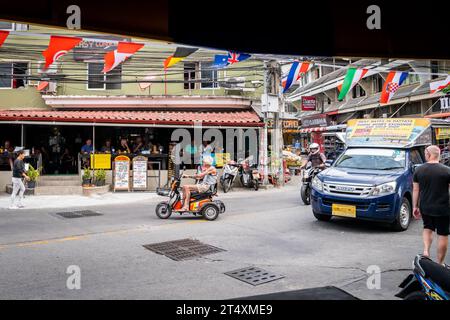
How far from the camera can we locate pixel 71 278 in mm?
5520

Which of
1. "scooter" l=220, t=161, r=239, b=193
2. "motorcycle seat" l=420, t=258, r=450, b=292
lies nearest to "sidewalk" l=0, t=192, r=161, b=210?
"scooter" l=220, t=161, r=239, b=193

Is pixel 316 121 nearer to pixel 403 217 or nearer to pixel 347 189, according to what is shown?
pixel 403 217

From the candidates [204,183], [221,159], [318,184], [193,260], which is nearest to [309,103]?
[221,159]

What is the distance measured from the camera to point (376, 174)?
29.7 feet

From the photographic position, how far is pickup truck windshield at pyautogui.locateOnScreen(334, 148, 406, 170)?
9.55m

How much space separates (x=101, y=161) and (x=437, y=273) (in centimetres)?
1491

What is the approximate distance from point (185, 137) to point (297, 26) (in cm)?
1439

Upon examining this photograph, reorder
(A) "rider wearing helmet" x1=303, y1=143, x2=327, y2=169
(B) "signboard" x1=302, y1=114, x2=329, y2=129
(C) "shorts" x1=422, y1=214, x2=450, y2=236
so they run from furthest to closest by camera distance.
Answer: (B) "signboard" x1=302, y1=114, x2=329, y2=129 → (A) "rider wearing helmet" x1=303, y1=143, x2=327, y2=169 → (C) "shorts" x1=422, y1=214, x2=450, y2=236

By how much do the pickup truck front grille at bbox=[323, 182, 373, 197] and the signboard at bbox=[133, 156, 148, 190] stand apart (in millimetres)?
9370

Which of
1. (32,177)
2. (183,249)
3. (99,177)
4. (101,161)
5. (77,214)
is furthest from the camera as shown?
(101,161)

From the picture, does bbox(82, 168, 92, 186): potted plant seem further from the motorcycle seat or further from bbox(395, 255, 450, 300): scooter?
the motorcycle seat

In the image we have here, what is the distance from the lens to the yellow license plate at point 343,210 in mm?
8640
